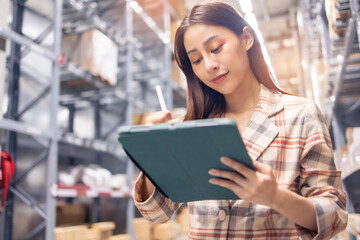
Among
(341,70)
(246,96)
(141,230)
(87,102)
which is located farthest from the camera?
(87,102)

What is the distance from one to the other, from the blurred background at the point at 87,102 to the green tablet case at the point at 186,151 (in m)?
1.50

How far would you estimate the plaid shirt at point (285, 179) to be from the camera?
838 mm

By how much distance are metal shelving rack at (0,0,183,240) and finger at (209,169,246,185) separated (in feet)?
7.59

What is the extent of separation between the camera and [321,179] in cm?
85

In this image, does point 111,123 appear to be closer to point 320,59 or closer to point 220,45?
point 320,59

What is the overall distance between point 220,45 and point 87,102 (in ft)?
14.8

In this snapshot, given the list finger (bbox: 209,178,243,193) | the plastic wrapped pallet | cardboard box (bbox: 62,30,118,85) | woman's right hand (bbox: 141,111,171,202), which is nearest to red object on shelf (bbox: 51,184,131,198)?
the plastic wrapped pallet

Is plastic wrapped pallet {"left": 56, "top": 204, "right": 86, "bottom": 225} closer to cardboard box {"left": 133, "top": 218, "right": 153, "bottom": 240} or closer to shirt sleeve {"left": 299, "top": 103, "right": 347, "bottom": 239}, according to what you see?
cardboard box {"left": 133, "top": 218, "right": 153, "bottom": 240}

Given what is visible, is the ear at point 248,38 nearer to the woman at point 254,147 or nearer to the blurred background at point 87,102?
the woman at point 254,147

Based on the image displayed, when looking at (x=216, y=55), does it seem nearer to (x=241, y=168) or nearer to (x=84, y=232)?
(x=241, y=168)

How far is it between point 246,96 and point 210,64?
0.62ft

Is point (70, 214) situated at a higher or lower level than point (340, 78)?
lower

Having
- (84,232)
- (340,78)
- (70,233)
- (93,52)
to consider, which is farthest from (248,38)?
(93,52)

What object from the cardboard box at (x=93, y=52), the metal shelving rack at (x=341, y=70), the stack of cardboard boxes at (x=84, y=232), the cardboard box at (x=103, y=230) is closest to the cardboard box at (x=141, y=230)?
the stack of cardboard boxes at (x=84, y=232)
